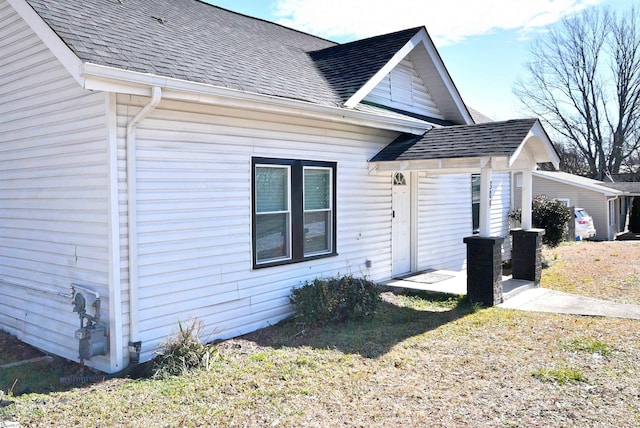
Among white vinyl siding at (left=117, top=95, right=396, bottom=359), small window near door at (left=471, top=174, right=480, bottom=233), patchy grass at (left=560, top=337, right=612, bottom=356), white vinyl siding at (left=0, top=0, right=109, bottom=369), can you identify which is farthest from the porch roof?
white vinyl siding at (left=0, top=0, right=109, bottom=369)

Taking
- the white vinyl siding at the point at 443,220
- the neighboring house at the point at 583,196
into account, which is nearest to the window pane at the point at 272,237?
the white vinyl siding at the point at 443,220

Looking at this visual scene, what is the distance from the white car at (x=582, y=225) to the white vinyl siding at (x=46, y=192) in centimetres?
2543

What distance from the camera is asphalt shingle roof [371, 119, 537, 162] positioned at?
7.96m

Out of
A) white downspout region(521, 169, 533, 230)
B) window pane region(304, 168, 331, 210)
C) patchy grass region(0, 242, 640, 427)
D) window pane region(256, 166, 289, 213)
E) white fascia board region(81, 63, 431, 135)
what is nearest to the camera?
patchy grass region(0, 242, 640, 427)

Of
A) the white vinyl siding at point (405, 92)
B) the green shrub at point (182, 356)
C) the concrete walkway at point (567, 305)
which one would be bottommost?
the concrete walkway at point (567, 305)

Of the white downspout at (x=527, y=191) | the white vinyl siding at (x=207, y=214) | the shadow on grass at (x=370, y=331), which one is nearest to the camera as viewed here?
the white vinyl siding at (x=207, y=214)

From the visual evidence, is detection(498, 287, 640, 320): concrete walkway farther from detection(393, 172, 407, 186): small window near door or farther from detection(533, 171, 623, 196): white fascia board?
detection(533, 171, 623, 196): white fascia board

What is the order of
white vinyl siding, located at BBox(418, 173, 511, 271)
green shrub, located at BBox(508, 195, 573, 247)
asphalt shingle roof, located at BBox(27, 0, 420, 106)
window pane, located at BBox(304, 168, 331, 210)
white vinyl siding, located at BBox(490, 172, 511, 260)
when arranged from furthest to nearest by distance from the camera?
green shrub, located at BBox(508, 195, 573, 247) → white vinyl siding, located at BBox(490, 172, 511, 260) → white vinyl siding, located at BBox(418, 173, 511, 271) → window pane, located at BBox(304, 168, 331, 210) → asphalt shingle roof, located at BBox(27, 0, 420, 106)

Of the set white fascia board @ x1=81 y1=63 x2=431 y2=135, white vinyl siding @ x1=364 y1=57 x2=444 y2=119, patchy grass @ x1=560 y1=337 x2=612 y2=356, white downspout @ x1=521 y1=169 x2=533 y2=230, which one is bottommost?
patchy grass @ x1=560 y1=337 x2=612 y2=356

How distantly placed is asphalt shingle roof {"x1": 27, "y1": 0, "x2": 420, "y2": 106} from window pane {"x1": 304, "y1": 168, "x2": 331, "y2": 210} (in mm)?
1136

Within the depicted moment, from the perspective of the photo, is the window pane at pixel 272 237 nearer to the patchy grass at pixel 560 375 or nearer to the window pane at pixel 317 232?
the window pane at pixel 317 232

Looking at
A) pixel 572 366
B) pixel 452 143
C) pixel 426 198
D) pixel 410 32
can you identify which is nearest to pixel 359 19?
→ pixel 410 32

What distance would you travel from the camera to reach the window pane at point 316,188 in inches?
315

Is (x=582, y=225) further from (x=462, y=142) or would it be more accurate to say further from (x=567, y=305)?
(x=462, y=142)
